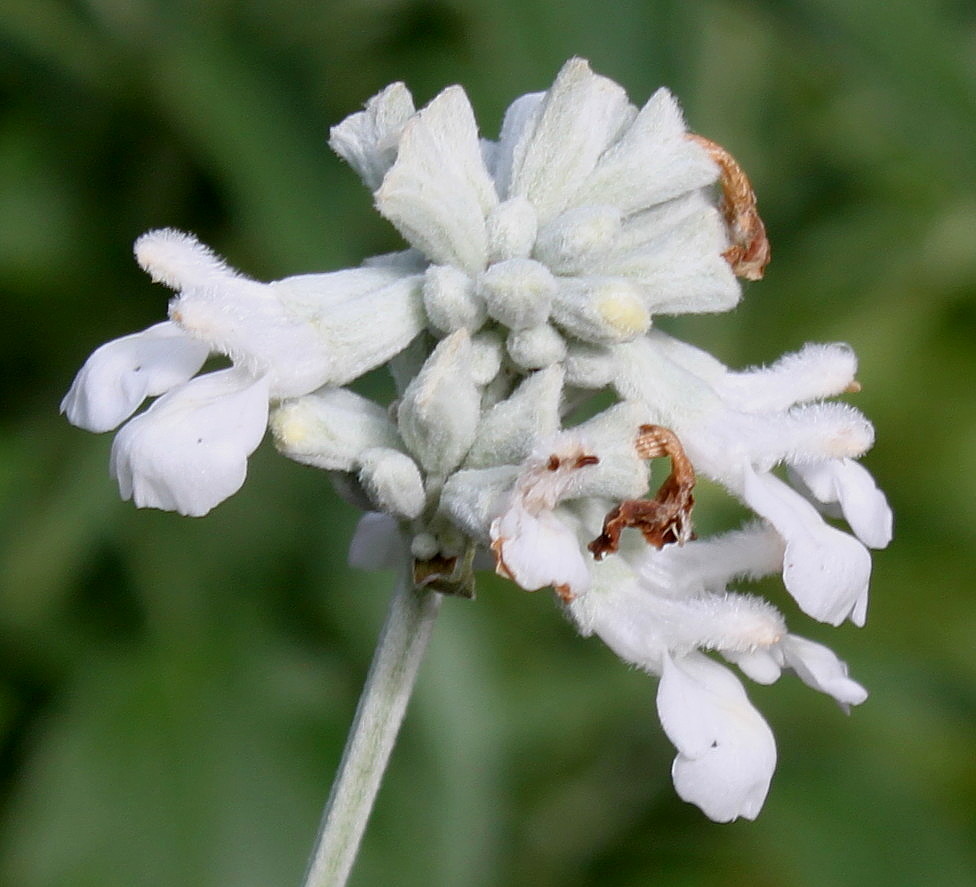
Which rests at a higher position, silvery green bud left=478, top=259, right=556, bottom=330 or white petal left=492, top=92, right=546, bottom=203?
white petal left=492, top=92, right=546, bottom=203

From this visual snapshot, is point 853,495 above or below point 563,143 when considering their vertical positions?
below

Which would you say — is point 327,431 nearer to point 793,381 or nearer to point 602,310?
point 602,310

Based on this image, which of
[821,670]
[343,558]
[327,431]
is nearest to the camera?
[327,431]

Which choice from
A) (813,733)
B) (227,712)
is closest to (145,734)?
(227,712)

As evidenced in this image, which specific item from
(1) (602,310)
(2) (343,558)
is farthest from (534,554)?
(2) (343,558)

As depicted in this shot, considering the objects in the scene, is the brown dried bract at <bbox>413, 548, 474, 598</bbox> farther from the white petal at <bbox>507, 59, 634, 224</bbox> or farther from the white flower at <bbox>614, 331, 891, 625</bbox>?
the white petal at <bbox>507, 59, 634, 224</bbox>

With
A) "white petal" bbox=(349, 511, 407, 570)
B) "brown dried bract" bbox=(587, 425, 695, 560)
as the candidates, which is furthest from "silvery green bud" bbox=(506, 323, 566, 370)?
"white petal" bbox=(349, 511, 407, 570)
